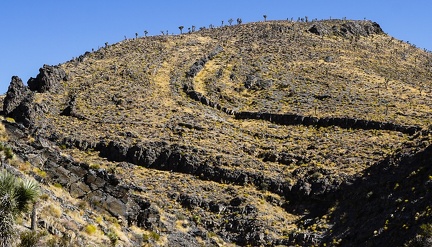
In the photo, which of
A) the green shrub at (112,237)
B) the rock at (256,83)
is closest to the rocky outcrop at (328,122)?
the rock at (256,83)

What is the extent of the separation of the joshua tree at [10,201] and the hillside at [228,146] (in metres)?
3.98

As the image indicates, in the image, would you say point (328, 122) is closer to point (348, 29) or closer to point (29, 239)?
point (29, 239)

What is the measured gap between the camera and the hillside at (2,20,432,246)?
38812 millimetres

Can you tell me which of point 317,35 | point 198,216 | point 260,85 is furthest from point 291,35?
point 198,216

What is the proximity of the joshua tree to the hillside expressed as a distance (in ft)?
13.0

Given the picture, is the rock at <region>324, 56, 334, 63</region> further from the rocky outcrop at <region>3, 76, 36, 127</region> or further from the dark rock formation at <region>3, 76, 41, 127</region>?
the rocky outcrop at <region>3, 76, 36, 127</region>

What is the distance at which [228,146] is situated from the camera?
234ft

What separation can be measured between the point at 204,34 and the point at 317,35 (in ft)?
114

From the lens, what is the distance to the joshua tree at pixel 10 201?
2080cm

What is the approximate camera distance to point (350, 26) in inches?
6058

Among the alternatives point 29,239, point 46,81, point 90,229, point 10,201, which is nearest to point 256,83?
point 46,81

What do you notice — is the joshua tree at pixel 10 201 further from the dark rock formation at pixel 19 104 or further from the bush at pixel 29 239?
the dark rock formation at pixel 19 104

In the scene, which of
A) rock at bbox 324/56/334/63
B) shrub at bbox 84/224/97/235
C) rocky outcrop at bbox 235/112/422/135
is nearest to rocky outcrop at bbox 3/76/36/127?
rocky outcrop at bbox 235/112/422/135

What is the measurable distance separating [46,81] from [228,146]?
40.0 m
